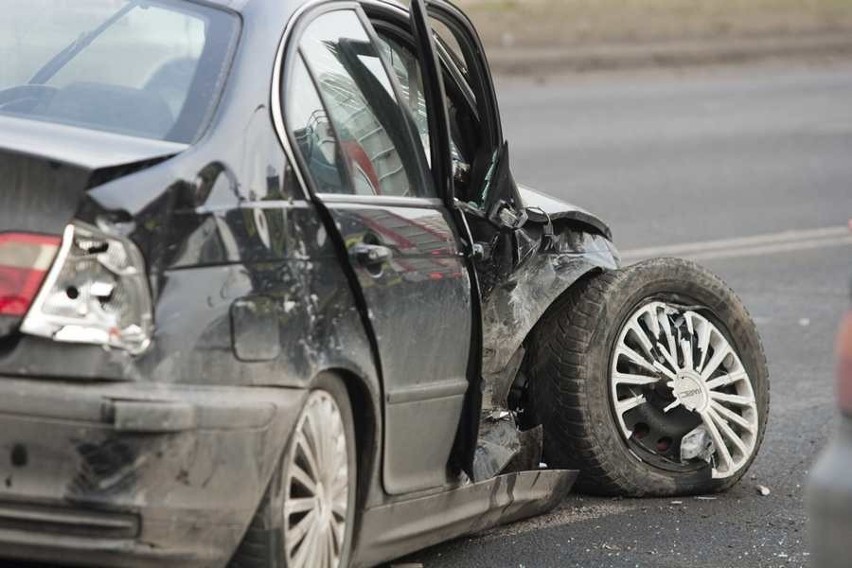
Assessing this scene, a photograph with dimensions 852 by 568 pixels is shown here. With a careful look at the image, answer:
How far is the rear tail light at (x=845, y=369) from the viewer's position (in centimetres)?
350

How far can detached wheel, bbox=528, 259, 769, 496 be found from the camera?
5953mm

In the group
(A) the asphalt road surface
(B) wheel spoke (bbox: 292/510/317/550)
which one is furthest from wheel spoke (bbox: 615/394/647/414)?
(B) wheel spoke (bbox: 292/510/317/550)

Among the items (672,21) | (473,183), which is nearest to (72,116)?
(473,183)

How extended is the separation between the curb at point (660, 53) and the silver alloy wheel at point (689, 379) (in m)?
15.7

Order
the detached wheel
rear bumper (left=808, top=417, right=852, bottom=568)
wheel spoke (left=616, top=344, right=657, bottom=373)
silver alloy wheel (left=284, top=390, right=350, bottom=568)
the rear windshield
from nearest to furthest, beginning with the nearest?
rear bumper (left=808, top=417, right=852, bottom=568) < silver alloy wheel (left=284, top=390, right=350, bottom=568) < the rear windshield < the detached wheel < wheel spoke (left=616, top=344, right=657, bottom=373)

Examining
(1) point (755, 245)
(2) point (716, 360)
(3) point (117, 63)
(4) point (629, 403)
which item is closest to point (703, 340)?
(2) point (716, 360)

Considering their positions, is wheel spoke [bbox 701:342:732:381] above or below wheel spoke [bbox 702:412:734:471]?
above

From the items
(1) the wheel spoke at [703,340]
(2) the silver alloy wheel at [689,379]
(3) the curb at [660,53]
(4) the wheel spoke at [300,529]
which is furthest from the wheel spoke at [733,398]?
(3) the curb at [660,53]

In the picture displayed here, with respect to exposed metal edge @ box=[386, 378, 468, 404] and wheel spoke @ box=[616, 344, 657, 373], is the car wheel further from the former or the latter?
wheel spoke @ box=[616, 344, 657, 373]

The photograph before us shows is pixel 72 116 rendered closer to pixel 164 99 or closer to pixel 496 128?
pixel 164 99

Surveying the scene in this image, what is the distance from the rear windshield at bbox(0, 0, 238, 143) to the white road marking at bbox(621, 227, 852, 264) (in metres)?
6.95

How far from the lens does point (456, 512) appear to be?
17.2 ft

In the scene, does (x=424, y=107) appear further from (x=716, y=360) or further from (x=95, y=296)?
(x=95, y=296)

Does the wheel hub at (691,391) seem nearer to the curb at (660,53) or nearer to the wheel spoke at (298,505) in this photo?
the wheel spoke at (298,505)
